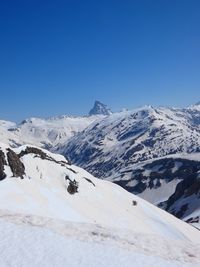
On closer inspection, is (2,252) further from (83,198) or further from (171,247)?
(83,198)

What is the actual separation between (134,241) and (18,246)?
224 inches

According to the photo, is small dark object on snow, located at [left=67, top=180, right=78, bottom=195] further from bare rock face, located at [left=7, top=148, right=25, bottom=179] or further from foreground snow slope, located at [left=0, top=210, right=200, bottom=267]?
foreground snow slope, located at [left=0, top=210, right=200, bottom=267]

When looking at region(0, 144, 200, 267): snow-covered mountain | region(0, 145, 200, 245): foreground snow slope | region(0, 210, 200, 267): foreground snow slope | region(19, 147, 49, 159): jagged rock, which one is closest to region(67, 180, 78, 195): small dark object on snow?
region(0, 144, 200, 267): snow-covered mountain

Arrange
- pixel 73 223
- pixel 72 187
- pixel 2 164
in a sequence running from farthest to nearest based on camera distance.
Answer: pixel 72 187
pixel 2 164
pixel 73 223

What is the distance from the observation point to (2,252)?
18703 millimetres

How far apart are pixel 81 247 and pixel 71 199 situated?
5615 cm

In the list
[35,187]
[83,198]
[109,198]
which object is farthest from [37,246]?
[109,198]

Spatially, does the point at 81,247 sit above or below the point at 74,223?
below

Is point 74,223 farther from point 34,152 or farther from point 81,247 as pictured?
point 34,152

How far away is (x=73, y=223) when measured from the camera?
24484mm

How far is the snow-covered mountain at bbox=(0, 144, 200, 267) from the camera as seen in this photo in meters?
18.7

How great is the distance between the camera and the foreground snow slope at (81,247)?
18.0m

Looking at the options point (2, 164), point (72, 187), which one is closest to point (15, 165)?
point (2, 164)

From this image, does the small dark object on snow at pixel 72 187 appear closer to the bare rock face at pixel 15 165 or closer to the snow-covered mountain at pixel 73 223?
the snow-covered mountain at pixel 73 223
